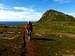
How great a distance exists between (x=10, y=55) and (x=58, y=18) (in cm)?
14590

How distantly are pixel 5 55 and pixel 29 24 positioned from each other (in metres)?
15.3

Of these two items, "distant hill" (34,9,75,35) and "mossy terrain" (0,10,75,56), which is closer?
"mossy terrain" (0,10,75,56)

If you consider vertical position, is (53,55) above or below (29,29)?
below

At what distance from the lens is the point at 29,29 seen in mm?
38250

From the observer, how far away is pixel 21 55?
2295 centimetres

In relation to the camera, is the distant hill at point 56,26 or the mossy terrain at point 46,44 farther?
the distant hill at point 56,26

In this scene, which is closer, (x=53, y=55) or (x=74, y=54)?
(x=53, y=55)

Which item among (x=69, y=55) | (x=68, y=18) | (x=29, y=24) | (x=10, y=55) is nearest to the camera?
(x=10, y=55)

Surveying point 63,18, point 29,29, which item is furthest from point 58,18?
point 29,29

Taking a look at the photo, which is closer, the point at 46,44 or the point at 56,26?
the point at 46,44

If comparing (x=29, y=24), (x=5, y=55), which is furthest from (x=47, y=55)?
(x=29, y=24)

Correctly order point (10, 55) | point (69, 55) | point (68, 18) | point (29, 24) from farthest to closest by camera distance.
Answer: point (68, 18) < point (29, 24) < point (69, 55) < point (10, 55)

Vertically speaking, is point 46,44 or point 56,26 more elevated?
point 56,26

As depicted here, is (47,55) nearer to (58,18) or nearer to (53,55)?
(53,55)
